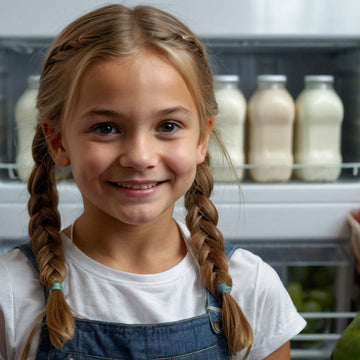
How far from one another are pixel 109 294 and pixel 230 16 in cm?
86

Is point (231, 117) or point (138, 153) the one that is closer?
point (138, 153)

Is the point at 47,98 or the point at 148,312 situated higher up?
the point at 47,98

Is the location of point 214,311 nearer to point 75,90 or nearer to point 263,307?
point 263,307

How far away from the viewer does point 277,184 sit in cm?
157

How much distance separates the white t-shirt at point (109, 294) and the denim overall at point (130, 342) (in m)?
0.01

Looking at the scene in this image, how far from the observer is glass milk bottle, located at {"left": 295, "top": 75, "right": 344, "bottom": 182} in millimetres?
1553

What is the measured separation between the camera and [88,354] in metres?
0.81

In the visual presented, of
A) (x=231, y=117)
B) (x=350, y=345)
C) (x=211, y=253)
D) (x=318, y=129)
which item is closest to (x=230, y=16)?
(x=231, y=117)

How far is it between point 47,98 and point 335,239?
3.04 feet

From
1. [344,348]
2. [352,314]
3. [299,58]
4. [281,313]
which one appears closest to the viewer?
[344,348]

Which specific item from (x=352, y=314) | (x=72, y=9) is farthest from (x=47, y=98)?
(x=352, y=314)

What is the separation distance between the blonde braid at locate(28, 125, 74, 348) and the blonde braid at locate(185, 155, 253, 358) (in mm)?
174

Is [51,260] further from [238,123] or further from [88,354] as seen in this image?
[238,123]

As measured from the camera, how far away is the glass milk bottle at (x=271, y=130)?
60.4 inches
